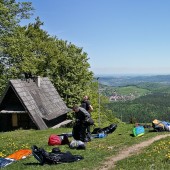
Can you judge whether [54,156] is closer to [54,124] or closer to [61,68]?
[54,124]

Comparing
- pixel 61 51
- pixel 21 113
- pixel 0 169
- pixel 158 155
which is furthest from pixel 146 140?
pixel 61 51

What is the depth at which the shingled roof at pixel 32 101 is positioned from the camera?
35.8m

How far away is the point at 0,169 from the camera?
15.1 meters

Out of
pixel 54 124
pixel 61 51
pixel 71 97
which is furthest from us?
pixel 61 51

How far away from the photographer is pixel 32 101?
121ft

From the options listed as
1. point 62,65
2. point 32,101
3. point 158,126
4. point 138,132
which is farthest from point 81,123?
point 62,65

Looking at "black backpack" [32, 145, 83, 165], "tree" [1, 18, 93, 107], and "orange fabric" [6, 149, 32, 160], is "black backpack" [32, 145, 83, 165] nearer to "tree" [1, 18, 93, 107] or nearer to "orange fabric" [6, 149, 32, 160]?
"orange fabric" [6, 149, 32, 160]

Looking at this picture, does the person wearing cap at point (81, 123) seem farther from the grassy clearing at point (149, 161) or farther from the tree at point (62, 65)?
the tree at point (62, 65)

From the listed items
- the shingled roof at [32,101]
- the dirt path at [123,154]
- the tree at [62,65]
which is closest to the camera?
the dirt path at [123,154]

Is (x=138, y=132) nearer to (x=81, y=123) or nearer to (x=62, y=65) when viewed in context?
(x=81, y=123)

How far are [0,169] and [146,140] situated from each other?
967 cm

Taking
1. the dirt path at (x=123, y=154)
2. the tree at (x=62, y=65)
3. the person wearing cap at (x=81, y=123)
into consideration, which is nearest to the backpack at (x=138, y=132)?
the dirt path at (x=123, y=154)

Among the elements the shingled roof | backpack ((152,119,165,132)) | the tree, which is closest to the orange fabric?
backpack ((152,119,165,132))

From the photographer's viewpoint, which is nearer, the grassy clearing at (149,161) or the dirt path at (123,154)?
the grassy clearing at (149,161)
